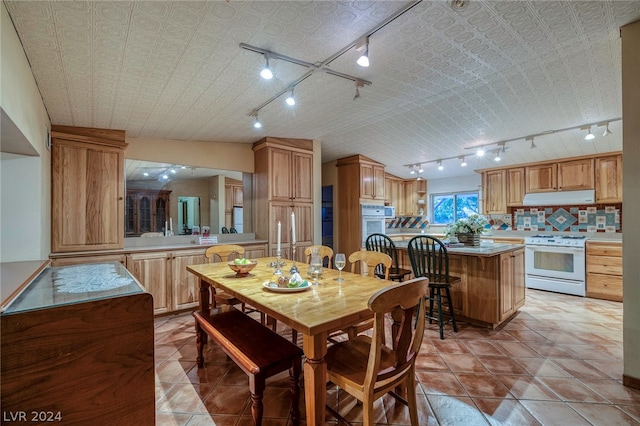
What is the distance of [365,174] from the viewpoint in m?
5.48

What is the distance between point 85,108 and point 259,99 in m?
1.63

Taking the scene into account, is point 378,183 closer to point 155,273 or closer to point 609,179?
point 609,179

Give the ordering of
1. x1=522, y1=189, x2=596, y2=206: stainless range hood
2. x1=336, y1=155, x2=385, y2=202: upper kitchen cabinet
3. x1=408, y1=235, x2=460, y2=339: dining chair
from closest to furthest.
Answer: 1. x1=408, y1=235, x2=460, y2=339: dining chair
2. x1=522, y1=189, x2=596, y2=206: stainless range hood
3. x1=336, y1=155, x2=385, y2=202: upper kitchen cabinet

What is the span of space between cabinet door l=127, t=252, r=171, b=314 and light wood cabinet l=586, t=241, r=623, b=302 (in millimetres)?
5964

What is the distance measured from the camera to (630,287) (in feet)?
6.30

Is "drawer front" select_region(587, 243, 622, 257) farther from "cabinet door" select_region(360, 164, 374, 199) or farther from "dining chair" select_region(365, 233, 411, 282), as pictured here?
"cabinet door" select_region(360, 164, 374, 199)

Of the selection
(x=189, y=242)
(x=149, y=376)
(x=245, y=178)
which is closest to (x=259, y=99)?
(x=245, y=178)

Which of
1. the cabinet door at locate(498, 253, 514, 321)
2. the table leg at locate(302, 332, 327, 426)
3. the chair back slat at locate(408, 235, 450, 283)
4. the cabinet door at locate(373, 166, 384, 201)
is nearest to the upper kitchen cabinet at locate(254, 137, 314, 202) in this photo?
the cabinet door at locate(373, 166, 384, 201)

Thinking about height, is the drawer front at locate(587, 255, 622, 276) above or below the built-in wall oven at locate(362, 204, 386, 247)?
below

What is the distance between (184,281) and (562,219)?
20.9ft

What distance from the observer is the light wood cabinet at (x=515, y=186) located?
5.22m

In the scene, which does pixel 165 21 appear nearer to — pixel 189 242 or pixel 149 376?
pixel 149 376

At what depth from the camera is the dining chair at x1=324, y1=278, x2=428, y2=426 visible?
4.03 feet

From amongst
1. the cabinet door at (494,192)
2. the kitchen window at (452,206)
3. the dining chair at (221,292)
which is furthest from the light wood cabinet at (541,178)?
the dining chair at (221,292)
